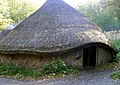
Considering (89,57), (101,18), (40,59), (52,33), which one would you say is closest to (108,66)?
(89,57)

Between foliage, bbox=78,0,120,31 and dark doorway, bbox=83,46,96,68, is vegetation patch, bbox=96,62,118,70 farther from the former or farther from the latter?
foliage, bbox=78,0,120,31

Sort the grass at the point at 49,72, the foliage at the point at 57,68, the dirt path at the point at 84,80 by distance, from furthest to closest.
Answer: the foliage at the point at 57,68 < the grass at the point at 49,72 < the dirt path at the point at 84,80

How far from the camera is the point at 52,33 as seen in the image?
16531 mm

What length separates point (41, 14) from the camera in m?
19.2

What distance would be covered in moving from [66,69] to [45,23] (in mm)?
4057

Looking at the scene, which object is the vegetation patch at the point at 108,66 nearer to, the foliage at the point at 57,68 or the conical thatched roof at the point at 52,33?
the conical thatched roof at the point at 52,33

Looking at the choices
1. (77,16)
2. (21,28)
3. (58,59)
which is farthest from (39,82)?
(77,16)

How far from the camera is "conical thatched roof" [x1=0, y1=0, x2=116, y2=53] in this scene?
15734 mm

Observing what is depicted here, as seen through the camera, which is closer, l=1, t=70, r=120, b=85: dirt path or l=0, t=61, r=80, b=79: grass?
l=1, t=70, r=120, b=85: dirt path

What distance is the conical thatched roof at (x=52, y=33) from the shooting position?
15734 millimetres

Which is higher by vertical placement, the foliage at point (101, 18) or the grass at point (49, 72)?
the foliage at point (101, 18)

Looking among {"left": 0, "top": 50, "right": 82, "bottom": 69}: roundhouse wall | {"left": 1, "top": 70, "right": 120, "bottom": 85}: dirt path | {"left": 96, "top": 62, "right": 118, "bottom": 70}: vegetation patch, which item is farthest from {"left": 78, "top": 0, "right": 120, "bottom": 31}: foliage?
{"left": 1, "top": 70, "right": 120, "bottom": 85}: dirt path

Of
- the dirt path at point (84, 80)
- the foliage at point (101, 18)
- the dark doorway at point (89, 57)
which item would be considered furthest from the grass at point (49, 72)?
the foliage at point (101, 18)

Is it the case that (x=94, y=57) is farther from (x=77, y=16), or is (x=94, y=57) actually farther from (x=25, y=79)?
(x=25, y=79)
